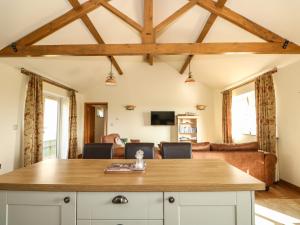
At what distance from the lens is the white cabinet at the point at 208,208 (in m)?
1.39

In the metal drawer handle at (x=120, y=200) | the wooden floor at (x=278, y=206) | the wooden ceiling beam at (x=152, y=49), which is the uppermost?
the wooden ceiling beam at (x=152, y=49)

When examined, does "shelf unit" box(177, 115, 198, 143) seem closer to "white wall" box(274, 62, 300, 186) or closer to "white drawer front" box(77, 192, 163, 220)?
"white wall" box(274, 62, 300, 186)

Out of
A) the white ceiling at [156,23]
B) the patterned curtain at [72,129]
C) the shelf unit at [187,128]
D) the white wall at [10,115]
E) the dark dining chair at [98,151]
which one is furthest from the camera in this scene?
the shelf unit at [187,128]

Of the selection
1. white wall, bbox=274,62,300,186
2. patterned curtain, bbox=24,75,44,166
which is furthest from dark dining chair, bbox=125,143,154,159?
white wall, bbox=274,62,300,186

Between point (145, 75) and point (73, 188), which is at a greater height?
point (145, 75)

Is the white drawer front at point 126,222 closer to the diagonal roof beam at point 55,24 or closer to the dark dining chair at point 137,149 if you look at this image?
the dark dining chair at point 137,149

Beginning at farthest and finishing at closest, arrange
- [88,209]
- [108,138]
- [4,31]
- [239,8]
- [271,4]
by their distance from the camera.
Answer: [108,138], [239,8], [4,31], [271,4], [88,209]

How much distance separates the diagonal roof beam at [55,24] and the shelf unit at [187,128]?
500 centimetres

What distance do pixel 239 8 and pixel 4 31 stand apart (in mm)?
3966

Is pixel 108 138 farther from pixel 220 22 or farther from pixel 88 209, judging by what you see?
pixel 88 209

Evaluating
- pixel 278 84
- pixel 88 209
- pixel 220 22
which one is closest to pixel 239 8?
pixel 220 22

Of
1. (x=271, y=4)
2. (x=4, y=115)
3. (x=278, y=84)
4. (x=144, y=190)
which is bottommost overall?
(x=144, y=190)

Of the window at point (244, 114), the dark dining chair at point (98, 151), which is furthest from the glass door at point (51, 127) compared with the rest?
the window at point (244, 114)

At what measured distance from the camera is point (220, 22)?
13.5 ft
